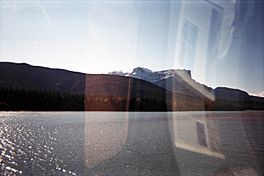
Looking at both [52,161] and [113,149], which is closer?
[52,161]

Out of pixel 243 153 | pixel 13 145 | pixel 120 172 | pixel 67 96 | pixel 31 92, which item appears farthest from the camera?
pixel 67 96

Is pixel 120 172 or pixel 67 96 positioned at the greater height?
pixel 120 172

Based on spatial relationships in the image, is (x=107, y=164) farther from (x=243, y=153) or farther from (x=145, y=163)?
(x=243, y=153)

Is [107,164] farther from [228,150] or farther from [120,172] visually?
[228,150]

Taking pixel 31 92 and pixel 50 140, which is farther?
pixel 31 92

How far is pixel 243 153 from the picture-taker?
19.2 m

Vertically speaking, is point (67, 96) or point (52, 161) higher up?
point (52, 161)

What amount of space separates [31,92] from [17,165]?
79.1 metres

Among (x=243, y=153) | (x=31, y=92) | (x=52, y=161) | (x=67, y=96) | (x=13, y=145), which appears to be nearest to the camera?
(x=52, y=161)

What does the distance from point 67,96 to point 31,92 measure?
441 inches

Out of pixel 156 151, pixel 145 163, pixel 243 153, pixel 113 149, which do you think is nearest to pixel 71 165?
pixel 145 163

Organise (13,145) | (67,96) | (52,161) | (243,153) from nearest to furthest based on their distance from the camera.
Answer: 1. (52,161)
2. (13,145)
3. (243,153)
4. (67,96)

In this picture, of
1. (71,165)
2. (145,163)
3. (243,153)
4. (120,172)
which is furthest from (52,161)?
(243,153)

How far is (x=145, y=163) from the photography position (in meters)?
14.2
